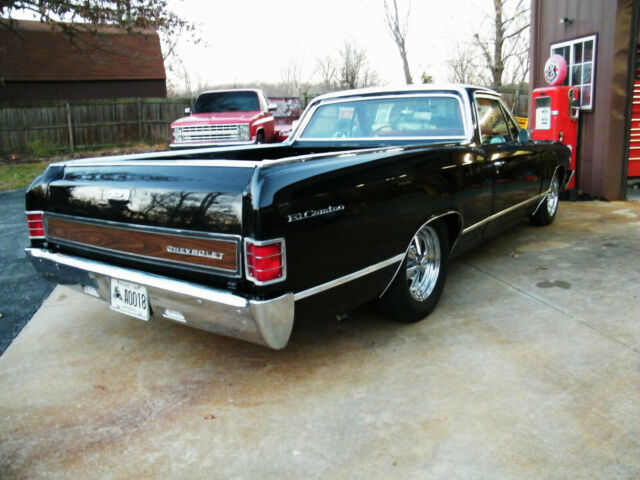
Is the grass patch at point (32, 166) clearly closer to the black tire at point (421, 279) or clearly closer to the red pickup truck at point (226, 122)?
the red pickup truck at point (226, 122)

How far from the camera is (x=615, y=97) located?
7695 mm

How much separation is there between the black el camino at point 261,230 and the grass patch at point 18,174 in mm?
9320

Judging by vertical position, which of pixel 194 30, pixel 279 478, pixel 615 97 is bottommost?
pixel 279 478

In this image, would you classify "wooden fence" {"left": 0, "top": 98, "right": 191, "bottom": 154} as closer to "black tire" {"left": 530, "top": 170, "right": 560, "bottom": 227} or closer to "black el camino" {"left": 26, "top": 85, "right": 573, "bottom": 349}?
"black el camino" {"left": 26, "top": 85, "right": 573, "bottom": 349}

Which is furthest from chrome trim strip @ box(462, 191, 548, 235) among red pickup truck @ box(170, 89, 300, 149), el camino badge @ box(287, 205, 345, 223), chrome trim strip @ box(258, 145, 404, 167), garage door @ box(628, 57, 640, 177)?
red pickup truck @ box(170, 89, 300, 149)

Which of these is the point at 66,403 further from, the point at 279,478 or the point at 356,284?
the point at 356,284

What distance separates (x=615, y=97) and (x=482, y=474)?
23.8ft

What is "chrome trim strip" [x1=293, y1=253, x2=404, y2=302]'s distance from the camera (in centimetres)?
258

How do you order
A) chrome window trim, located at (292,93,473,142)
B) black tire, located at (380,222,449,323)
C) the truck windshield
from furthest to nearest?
the truck windshield → chrome window trim, located at (292,93,473,142) → black tire, located at (380,222,449,323)

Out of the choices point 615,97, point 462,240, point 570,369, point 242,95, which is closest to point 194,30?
point 242,95

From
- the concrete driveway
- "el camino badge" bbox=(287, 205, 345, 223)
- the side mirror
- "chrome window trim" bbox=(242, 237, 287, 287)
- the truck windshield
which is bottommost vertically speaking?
the concrete driveway

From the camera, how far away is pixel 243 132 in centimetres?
1173

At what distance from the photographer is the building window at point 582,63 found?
26.1 ft

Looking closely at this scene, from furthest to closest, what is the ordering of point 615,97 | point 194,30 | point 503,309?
point 194,30
point 615,97
point 503,309
